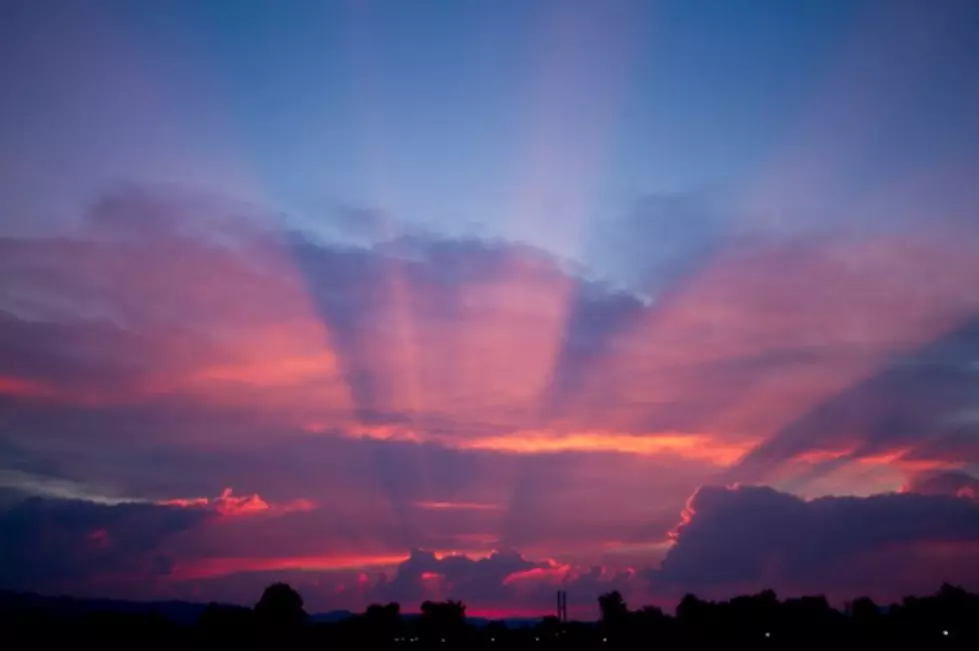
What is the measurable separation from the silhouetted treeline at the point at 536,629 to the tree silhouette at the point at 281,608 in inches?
6.6

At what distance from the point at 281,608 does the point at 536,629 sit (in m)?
49.9

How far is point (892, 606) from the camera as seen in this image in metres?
143

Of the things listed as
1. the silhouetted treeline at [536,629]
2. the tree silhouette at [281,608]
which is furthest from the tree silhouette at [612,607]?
the tree silhouette at [281,608]

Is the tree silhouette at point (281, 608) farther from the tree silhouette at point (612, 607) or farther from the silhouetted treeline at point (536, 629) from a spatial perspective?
the tree silhouette at point (612, 607)

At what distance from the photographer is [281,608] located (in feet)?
423

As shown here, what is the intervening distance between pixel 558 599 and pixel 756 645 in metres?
40.4

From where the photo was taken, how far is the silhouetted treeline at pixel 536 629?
9494 cm

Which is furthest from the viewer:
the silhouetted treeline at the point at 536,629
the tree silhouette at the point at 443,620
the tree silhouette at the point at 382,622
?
the tree silhouette at the point at 443,620

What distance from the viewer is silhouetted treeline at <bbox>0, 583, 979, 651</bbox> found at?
94.9 metres

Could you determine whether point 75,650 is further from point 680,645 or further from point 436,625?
point 436,625

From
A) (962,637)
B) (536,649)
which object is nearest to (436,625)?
(536,649)

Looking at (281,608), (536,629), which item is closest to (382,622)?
(281,608)

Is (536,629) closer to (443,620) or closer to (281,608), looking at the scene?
(443,620)

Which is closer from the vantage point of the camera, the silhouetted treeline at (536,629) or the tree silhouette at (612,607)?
the silhouetted treeline at (536,629)
